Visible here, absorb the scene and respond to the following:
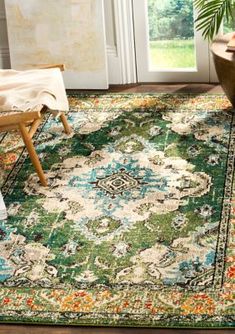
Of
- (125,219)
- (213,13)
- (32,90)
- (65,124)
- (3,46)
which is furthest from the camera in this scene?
(3,46)

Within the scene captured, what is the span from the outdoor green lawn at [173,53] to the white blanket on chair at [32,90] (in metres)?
1.00

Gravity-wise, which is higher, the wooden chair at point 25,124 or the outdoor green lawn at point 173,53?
the wooden chair at point 25,124

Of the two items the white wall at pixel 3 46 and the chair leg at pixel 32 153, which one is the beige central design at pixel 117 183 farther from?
the white wall at pixel 3 46

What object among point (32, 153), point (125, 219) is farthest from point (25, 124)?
point (125, 219)

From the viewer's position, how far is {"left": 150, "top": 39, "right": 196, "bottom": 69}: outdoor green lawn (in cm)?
590

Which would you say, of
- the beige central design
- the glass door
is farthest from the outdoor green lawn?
the beige central design

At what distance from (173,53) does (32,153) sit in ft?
5.38

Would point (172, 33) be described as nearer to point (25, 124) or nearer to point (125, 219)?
point (25, 124)

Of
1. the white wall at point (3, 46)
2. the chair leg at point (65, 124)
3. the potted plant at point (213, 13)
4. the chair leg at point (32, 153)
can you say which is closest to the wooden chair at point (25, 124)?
the chair leg at point (32, 153)

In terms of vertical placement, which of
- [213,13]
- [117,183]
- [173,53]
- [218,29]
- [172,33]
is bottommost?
[117,183]

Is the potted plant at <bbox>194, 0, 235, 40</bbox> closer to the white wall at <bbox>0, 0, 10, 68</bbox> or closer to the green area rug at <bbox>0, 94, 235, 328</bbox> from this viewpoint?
the green area rug at <bbox>0, 94, 235, 328</bbox>

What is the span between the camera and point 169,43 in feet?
19.4

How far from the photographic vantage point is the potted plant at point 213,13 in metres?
5.50

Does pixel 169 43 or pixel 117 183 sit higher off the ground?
pixel 169 43
